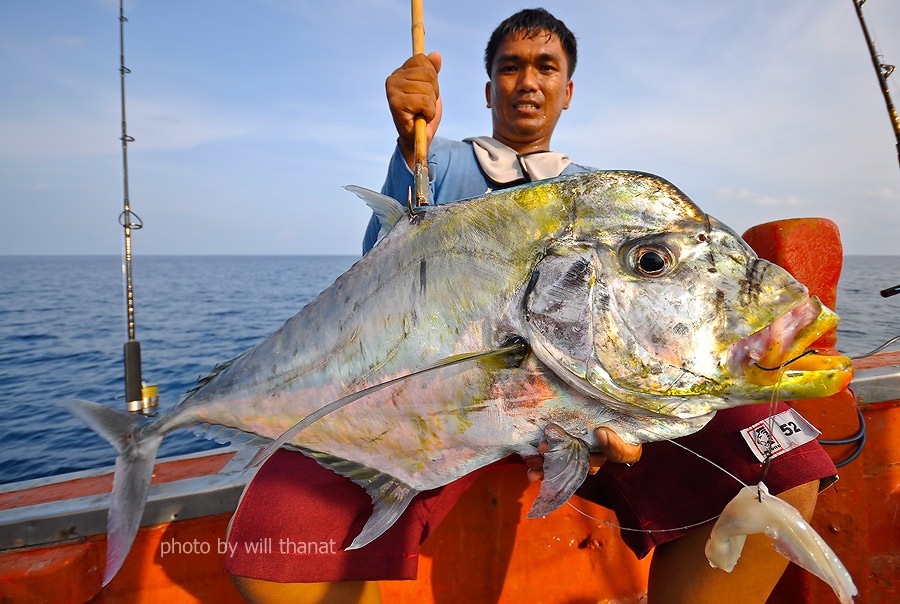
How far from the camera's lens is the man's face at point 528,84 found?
2.87m

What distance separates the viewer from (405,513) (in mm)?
1792

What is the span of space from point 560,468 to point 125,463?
1.70 m

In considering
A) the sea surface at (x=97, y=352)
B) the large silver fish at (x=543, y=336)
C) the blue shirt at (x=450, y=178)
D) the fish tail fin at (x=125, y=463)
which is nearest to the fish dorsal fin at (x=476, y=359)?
the large silver fish at (x=543, y=336)

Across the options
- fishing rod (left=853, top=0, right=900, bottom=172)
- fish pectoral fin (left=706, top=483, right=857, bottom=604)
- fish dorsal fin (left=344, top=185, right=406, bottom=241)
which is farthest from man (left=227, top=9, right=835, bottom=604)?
fishing rod (left=853, top=0, right=900, bottom=172)

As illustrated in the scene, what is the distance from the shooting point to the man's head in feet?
9.43

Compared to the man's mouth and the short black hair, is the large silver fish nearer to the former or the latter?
the man's mouth

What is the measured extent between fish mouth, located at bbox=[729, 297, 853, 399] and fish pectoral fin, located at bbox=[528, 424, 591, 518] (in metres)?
0.44

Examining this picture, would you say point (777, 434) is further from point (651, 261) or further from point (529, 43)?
point (529, 43)

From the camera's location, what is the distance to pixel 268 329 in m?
17.1

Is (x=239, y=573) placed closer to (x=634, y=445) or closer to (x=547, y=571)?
(x=634, y=445)

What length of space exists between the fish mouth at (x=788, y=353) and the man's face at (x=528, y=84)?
2.10 meters

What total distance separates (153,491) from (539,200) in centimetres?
206

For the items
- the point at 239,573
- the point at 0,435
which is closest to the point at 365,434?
the point at 239,573

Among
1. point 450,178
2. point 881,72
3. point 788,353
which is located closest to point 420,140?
point 450,178
